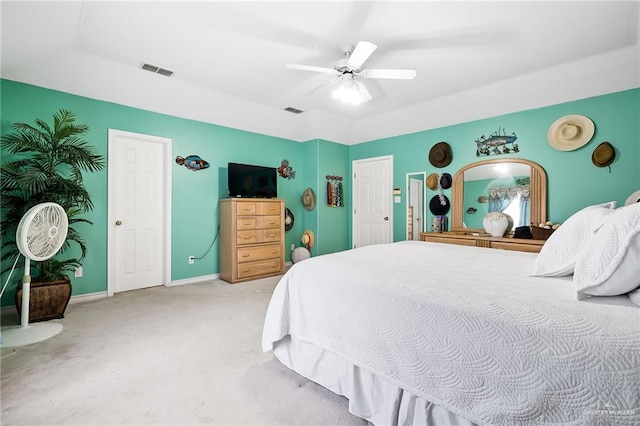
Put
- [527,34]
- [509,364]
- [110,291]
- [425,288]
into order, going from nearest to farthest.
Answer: [509,364]
[425,288]
[527,34]
[110,291]

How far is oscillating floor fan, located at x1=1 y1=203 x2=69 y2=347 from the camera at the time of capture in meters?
2.38

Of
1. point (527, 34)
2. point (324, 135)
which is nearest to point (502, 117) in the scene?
point (527, 34)

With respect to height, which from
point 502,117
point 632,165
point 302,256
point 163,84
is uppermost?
point 163,84

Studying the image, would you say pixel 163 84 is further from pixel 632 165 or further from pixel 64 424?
pixel 632 165

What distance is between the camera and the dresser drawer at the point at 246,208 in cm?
432

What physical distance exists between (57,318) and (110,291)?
757 millimetres

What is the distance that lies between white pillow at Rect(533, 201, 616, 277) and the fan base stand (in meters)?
3.70

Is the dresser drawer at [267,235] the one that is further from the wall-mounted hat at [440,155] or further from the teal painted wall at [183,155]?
the wall-mounted hat at [440,155]

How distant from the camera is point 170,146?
13.4 ft

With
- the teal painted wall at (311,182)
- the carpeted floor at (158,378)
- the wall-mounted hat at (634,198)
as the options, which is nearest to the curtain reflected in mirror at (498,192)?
the wall-mounted hat at (634,198)

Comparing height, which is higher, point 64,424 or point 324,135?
point 324,135

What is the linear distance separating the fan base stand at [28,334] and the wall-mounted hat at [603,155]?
18.9ft

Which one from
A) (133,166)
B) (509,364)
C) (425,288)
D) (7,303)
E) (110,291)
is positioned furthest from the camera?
(133,166)

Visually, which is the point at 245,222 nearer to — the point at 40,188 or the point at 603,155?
the point at 40,188
